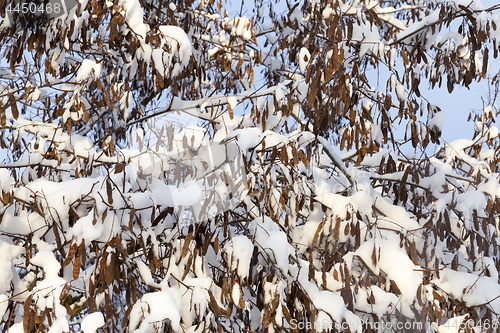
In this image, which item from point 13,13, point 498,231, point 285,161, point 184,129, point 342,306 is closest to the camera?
point 342,306

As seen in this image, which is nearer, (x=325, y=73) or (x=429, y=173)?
(x=325, y=73)

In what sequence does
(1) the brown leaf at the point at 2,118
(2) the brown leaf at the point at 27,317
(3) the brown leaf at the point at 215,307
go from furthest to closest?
1. (1) the brown leaf at the point at 2,118
2. (3) the brown leaf at the point at 215,307
3. (2) the brown leaf at the point at 27,317

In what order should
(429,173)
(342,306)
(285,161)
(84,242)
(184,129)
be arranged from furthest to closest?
(429,173) → (184,129) → (285,161) → (342,306) → (84,242)

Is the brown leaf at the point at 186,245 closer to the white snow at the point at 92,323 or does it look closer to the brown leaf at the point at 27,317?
the white snow at the point at 92,323

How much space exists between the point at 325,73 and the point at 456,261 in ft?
4.57

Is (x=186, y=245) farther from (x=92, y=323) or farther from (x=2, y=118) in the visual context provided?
(x=2, y=118)

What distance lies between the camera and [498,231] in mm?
3385

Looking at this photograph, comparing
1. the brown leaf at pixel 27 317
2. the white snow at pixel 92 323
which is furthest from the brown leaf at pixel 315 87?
the brown leaf at pixel 27 317

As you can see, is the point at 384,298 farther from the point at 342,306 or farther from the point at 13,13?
the point at 13,13

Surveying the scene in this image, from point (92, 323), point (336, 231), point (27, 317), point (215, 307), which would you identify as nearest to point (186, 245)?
point (215, 307)

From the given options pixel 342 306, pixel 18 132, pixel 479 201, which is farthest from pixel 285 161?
pixel 18 132

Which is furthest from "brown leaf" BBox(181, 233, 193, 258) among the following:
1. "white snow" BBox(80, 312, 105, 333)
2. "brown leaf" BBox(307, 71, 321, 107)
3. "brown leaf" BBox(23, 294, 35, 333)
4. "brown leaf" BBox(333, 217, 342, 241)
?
"brown leaf" BBox(307, 71, 321, 107)

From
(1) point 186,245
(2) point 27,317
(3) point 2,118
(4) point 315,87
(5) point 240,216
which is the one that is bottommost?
(2) point 27,317

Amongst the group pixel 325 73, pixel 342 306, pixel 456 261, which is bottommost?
pixel 342 306
